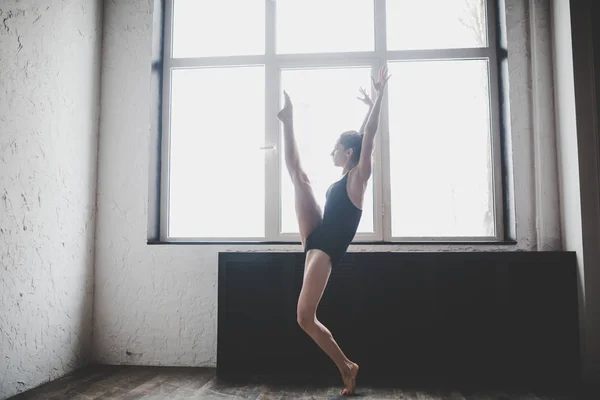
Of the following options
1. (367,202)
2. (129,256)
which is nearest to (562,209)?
(367,202)

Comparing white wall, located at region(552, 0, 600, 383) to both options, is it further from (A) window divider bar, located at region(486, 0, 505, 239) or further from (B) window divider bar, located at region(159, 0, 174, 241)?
(B) window divider bar, located at region(159, 0, 174, 241)

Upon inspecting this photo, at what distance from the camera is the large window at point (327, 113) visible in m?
3.11

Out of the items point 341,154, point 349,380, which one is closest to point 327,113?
point 341,154

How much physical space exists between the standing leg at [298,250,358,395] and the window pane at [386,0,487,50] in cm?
193

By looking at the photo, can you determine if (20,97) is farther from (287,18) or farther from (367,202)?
(367,202)

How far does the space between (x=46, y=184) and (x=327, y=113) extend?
203cm

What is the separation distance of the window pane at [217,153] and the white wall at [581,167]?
2.16 meters

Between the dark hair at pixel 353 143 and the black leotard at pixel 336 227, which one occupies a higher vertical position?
the dark hair at pixel 353 143

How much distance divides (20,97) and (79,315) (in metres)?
1.51

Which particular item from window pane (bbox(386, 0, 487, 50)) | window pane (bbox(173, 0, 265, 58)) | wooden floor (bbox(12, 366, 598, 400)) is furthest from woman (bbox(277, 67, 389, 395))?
window pane (bbox(173, 0, 265, 58))

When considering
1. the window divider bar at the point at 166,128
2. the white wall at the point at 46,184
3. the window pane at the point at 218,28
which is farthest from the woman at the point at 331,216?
the white wall at the point at 46,184

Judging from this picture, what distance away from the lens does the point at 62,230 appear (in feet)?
8.95

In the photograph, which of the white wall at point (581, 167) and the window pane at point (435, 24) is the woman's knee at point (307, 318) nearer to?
the white wall at point (581, 167)

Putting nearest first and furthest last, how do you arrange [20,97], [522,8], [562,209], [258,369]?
1. [20,97]
2. [258,369]
3. [562,209]
4. [522,8]
